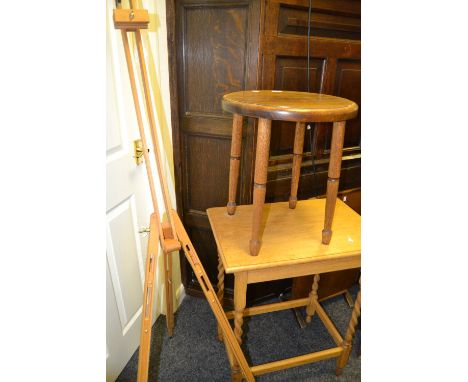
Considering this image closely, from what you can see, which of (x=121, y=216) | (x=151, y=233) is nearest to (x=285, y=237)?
(x=151, y=233)

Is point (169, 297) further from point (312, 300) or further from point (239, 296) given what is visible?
point (312, 300)

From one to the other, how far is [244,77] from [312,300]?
3.76 ft

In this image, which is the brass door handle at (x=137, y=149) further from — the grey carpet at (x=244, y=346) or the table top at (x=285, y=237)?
the grey carpet at (x=244, y=346)

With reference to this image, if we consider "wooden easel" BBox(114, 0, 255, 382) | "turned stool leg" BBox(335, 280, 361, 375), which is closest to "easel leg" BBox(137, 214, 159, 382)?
"wooden easel" BBox(114, 0, 255, 382)

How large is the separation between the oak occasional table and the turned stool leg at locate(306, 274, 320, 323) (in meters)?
0.30

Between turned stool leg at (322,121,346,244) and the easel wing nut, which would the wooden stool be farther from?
the easel wing nut

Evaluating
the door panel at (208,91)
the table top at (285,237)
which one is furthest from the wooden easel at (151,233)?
the door panel at (208,91)

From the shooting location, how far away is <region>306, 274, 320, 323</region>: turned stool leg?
1.57m

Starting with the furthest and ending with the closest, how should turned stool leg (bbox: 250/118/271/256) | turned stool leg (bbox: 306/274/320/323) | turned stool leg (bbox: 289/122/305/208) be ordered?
turned stool leg (bbox: 306/274/320/323), turned stool leg (bbox: 289/122/305/208), turned stool leg (bbox: 250/118/271/256)

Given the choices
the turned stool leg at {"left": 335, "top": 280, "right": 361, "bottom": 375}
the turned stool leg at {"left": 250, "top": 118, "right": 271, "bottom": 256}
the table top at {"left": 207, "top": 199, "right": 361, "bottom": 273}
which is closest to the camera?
the turned stool leg at {"left": 250, "top": 118, "right": 271, "bottom": 256}

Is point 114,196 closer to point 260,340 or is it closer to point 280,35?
point 280,35

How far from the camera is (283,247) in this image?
100 centimetres

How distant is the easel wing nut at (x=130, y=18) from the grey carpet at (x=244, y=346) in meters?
1.34

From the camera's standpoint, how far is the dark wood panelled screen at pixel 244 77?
1198 millimetres
